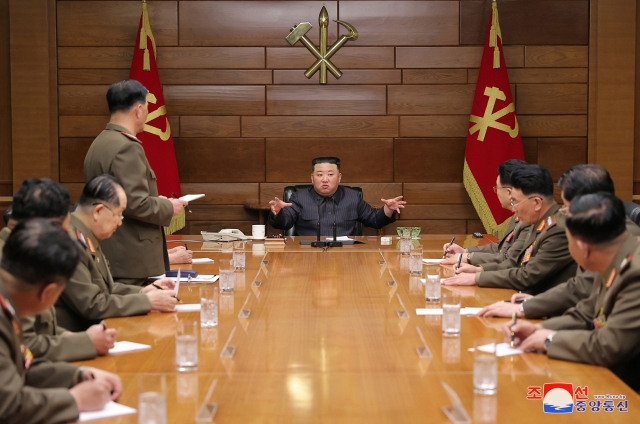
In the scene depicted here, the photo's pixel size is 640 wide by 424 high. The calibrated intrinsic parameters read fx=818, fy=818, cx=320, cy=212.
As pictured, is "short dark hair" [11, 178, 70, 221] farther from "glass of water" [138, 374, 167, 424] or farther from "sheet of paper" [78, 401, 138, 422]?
"glass of water" [138, 374, 167, 424]

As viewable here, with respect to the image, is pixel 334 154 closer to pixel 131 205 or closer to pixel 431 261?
pixel 431 261

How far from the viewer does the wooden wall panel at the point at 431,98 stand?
7316 mm

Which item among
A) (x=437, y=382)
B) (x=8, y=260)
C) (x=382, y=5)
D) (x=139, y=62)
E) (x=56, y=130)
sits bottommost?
(x=437, y=382)

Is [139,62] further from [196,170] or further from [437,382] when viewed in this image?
[437,382]

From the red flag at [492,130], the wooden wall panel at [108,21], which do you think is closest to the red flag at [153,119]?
the wooden wall panel at [108,21]

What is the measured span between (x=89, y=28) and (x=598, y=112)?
457cm

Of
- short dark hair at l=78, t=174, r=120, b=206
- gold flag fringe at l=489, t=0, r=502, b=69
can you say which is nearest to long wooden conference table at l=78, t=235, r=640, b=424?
short dark hair at l=78, t=174, r=120, b=206

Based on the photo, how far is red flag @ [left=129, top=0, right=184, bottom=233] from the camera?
6.98 meters

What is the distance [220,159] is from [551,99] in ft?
9.90

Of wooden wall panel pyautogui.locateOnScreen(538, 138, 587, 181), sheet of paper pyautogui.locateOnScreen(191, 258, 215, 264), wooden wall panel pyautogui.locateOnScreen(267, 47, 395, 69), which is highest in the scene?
wooden wall panel pyautogui.locateOnScreen(267, 47, 395, 69)

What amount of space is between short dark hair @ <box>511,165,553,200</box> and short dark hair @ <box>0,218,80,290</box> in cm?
252

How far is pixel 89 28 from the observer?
23.7ft

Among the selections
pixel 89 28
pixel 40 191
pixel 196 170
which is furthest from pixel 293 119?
pixel 40 191

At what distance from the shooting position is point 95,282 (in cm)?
322
